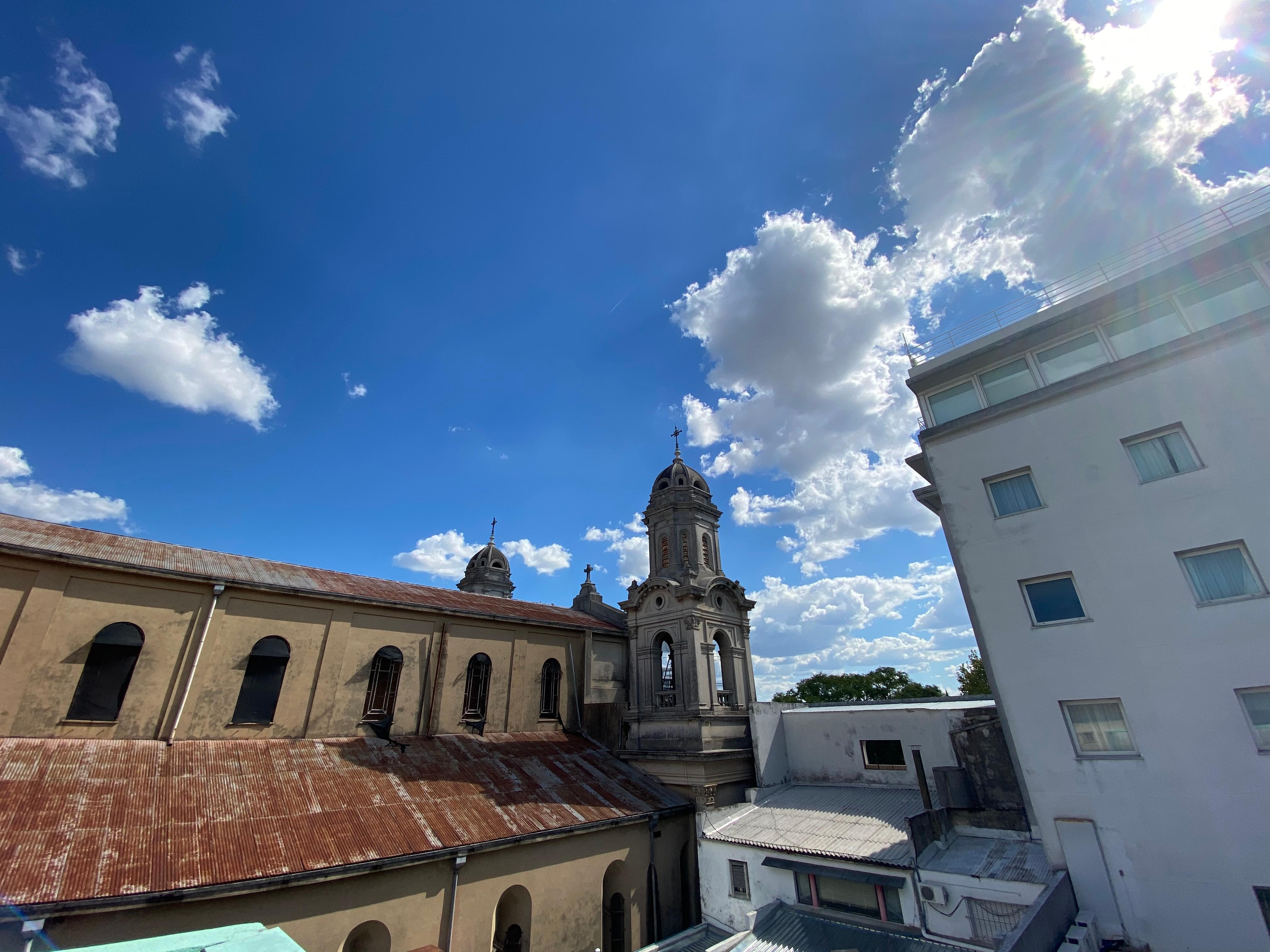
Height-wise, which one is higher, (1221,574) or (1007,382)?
(1007,382)

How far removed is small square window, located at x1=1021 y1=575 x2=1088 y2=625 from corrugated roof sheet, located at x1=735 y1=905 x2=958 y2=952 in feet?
25.3

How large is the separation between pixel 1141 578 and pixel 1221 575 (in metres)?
1.26

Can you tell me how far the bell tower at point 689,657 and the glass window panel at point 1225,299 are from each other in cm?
1763

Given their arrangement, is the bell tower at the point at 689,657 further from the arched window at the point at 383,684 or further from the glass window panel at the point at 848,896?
the arched window at the point at 383,684

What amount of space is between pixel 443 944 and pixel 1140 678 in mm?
16814

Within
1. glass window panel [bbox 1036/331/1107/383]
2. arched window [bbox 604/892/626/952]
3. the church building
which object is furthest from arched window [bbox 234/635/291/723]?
glass window panel [bbox 1036/331/1107/383]

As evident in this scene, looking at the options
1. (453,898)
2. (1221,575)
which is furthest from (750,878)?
(1221,575)

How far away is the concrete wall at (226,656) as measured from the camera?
13.7 m

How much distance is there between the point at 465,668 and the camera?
21.6m

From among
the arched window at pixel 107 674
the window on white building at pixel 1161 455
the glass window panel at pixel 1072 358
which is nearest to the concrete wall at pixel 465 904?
the arched window at pixel 107 674

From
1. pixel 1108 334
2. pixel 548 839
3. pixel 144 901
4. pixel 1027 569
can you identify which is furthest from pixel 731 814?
pixel 1108 334

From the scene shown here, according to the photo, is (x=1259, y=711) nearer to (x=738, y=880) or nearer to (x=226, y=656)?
(x=738, y=880)

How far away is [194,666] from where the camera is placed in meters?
15.7

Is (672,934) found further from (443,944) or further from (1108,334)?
(1108,334)
